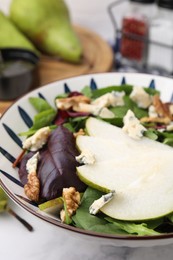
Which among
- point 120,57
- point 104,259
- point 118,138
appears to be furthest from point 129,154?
point 120,57

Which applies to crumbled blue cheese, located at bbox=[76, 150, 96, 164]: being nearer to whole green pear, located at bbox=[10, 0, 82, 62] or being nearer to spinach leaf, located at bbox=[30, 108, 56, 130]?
spinach leaf, located at bbox=[30, 108, 56, 130]

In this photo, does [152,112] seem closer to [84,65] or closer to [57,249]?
[57,249]

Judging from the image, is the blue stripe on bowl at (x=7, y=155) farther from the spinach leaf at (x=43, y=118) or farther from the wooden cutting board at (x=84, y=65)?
the wooden cutting board at (x=84, y=65)

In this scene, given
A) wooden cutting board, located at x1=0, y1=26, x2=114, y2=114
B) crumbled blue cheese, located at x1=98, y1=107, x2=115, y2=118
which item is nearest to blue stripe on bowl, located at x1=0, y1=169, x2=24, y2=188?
crumbled blue cheese, located at x1=98, y1=107, x2=115, y2=118

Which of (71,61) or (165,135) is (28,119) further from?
(71,61)

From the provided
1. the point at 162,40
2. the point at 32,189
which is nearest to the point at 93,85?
the point at 32,189

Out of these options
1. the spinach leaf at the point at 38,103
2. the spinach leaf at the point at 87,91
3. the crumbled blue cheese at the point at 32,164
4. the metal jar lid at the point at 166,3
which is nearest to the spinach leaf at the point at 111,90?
the spinach leaf at the point at 87,91
